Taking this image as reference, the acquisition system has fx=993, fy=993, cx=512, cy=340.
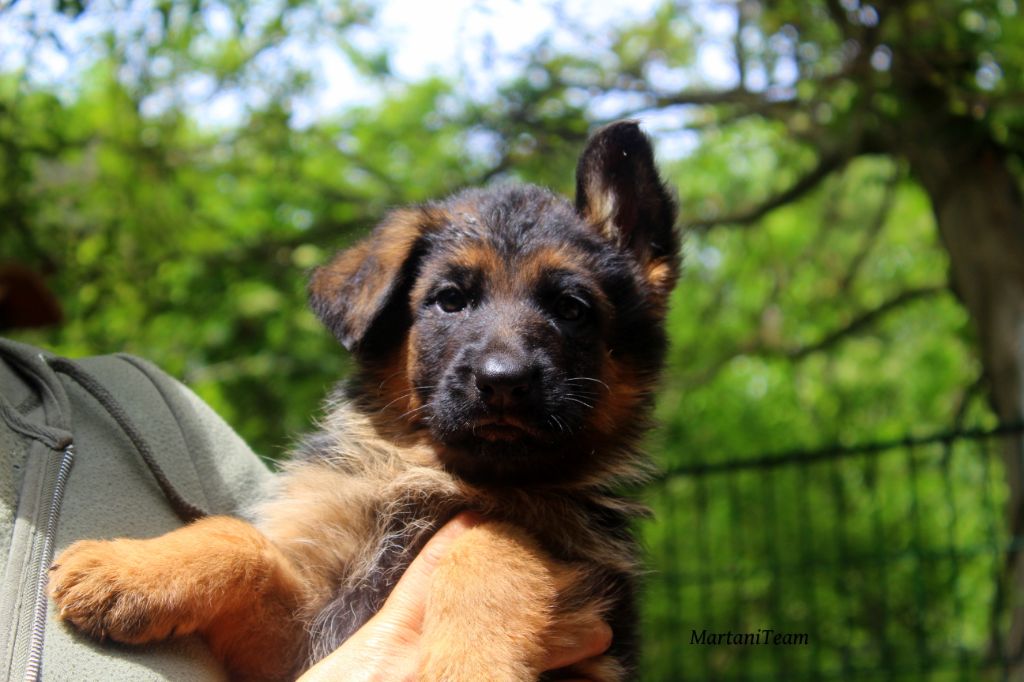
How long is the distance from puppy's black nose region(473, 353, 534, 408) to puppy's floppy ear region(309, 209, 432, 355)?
53 centimetres

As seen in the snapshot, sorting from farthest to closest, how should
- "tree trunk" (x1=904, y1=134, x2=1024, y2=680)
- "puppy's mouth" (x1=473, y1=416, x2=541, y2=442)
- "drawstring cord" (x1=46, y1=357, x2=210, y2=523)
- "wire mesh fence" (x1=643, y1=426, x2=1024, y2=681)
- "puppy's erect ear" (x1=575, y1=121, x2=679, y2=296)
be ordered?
"wire mesh fence" (x1=643, y1=426, x2=1024, y2=681) → "tree trunk" (x1=904, y1=134, x2=1024, y2=680) → "puppy's erect ear" (x1=575, y1=121, x2=679, y2=296) → "puppy's mouth" (x1=473, y1=416, x2=541, y2=442) → "drawstring cord" (x1=46, y1=357, x2=210, y2=523)

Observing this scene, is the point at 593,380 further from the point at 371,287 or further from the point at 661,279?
the point at 371,287

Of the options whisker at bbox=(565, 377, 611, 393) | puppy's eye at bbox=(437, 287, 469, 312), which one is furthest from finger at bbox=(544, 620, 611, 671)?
puppy's eye at bbox=(437, 287, 469, 312)

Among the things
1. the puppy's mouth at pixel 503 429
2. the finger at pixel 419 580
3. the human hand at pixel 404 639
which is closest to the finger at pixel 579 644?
the human hand at pixel 404 639

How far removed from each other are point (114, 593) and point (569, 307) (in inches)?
58.1

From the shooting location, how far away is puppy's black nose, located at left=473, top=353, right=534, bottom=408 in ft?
8.54

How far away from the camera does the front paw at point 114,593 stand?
2.22m

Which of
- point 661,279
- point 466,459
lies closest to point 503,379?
point 466,459

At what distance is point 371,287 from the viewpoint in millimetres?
3092

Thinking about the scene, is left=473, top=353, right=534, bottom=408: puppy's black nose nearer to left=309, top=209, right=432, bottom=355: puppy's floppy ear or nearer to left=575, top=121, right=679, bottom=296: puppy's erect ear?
left=309, top=209, right=432, bottom=355: puppy's floppy ear

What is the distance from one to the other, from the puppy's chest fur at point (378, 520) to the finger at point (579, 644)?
0.46 ft

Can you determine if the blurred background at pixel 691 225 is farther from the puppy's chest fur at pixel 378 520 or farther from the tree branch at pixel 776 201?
the puppy's chest fur at pixel 378 520

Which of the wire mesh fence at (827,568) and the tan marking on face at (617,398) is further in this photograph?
the wire mesh fence at (827,568)

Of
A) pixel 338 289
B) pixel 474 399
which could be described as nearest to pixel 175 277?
pixel 338 289
